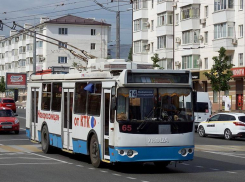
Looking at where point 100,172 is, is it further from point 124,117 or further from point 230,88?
point 230,88

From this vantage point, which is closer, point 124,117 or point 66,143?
point 124,117

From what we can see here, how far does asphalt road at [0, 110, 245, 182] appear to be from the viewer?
14266mm

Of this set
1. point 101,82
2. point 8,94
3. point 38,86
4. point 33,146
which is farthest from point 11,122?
point 8,94

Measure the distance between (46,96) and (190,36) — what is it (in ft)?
141

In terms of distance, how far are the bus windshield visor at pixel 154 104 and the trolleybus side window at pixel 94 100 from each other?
1.38m

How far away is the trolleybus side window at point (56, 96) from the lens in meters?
19.4

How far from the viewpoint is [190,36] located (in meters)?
62.5

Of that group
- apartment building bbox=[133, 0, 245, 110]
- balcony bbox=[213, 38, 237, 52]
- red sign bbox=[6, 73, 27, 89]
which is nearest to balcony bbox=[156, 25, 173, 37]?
apartment building bbox=[133, 0, 245, 110]

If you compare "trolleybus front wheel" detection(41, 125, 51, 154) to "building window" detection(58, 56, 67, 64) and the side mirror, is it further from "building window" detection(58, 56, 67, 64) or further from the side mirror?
"building window" detection(58, 56, 67, 64)

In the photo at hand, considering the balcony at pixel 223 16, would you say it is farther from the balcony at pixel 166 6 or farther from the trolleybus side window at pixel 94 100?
the trolleybus side window at pixel 94 100

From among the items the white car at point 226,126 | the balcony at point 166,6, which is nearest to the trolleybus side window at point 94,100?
the white car at point 226,126

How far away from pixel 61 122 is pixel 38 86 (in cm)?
306

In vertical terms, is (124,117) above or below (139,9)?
below

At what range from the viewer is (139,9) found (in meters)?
73.7
